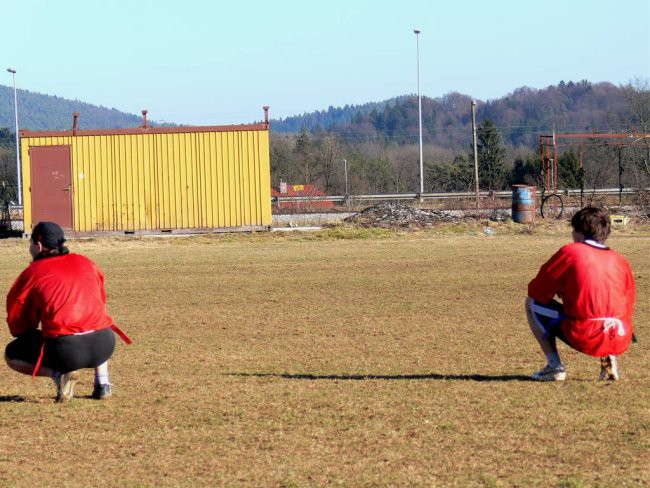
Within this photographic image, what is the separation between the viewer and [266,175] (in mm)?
29641

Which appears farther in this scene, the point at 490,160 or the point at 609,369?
the point at 490,160

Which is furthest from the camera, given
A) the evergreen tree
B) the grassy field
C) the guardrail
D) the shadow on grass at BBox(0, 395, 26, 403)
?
the evergreen tree

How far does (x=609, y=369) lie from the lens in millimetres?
7742

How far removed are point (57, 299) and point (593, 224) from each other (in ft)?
13.0

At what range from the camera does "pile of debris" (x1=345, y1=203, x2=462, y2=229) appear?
2953 cm

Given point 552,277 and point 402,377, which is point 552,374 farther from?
point 402,377

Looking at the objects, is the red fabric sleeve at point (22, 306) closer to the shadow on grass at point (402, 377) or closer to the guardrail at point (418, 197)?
the shadow on grass at point (402, 377)

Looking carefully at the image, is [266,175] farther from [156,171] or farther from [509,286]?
[509,286]

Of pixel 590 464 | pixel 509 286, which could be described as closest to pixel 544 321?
pixel 590 464

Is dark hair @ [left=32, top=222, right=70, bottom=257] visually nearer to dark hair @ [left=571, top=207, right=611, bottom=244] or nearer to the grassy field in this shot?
the grassy field

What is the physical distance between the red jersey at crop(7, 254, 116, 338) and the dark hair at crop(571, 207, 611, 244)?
11.9ft

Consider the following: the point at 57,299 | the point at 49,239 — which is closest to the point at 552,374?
the point at 57,299

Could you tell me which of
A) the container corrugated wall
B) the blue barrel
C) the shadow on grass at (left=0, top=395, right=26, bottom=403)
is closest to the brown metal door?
the container corrugated wall

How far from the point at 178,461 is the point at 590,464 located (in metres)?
2.31
